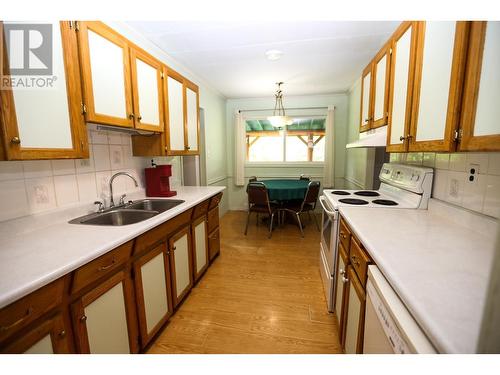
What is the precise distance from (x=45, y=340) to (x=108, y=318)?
1.02ft

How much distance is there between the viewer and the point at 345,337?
1.36 meters

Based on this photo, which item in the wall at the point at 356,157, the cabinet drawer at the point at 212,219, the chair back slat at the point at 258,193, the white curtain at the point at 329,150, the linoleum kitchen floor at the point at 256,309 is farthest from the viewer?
the white curtain at the point at 329,150

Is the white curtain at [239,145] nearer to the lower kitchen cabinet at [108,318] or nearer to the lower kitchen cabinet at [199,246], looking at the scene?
the lower kitchen cabinet at [199,246]

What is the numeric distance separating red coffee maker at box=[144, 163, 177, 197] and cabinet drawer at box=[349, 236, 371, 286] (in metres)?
1.67

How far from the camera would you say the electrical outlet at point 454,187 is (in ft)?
4.42

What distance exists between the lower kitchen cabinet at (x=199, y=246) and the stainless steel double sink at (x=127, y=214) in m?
0.32

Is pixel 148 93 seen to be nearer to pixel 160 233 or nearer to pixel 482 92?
pixel 160 233

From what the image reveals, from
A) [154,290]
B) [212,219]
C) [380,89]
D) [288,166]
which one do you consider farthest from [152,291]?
[288,166]

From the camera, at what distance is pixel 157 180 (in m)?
2.14

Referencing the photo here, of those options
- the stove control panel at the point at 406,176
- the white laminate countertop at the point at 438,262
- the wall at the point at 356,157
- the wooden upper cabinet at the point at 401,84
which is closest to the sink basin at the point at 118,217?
the white laminate countertop at the point at 438,262

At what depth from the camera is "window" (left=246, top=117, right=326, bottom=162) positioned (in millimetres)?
4719

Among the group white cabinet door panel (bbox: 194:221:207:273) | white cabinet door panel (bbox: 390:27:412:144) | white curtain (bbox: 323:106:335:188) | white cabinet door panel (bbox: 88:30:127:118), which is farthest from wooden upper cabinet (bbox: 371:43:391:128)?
white curtain (bbox: 323:106:335:188)

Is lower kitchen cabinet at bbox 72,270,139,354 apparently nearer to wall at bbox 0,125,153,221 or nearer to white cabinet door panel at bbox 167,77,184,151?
wall at bbox 0,125,153,221

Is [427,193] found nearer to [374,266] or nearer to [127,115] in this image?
[374,266]
